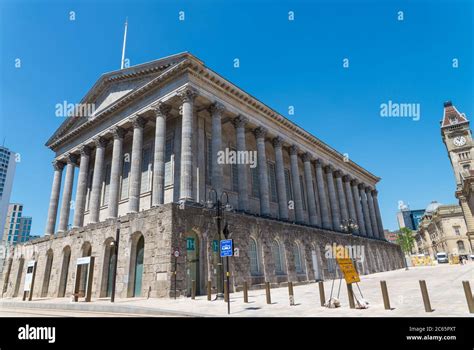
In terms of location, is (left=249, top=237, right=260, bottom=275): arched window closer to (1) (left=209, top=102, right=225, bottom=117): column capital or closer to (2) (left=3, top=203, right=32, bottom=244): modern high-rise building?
(1) (left=209, top=102, right=225, bottom=117): column capital

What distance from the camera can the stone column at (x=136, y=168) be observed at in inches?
1076

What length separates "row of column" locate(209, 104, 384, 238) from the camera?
97.0 feet

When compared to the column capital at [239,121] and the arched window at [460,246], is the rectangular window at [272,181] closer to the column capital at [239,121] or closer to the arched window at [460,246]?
the column capital at [239,121]

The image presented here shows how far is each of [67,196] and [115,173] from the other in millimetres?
10500

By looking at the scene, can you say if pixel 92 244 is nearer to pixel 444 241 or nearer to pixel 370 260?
pixel 370 260

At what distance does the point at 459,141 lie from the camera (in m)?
93.3

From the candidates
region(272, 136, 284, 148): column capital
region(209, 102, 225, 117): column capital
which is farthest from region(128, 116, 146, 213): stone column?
region(272, 136, 284, 148): column capital

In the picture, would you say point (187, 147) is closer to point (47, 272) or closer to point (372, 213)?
point (47, 272)

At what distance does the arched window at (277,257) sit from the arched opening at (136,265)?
38.2 feet

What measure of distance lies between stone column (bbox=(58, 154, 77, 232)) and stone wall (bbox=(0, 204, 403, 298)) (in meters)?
2.97

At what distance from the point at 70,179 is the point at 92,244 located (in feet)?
49.8

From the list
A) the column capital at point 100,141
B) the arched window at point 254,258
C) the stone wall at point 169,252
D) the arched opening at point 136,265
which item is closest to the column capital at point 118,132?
the column capital at point 100,141
